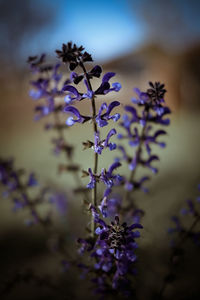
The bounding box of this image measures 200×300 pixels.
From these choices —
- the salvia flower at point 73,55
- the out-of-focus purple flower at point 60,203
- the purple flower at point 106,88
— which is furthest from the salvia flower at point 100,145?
the out-of-focus purple flower at point 60,203

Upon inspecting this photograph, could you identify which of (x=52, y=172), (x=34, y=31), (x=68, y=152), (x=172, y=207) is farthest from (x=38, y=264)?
(x=34, y=31)

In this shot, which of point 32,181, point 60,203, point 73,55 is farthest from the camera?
point 60,203

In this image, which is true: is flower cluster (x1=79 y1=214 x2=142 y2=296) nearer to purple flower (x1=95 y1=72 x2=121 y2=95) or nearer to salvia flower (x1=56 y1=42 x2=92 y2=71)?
purple flower (x1=95 y1=72 x2=121 y2=95)

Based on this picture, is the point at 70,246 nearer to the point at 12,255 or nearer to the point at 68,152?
the point at 12,255

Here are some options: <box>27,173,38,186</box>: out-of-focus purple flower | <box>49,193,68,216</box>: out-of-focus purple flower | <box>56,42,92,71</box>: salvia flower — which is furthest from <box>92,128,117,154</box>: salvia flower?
<box>49,193,68,216</box>: out-of-focus purple flower

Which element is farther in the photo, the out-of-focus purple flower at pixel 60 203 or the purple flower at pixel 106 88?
the out-of-focus purple flower at pixel 60 203

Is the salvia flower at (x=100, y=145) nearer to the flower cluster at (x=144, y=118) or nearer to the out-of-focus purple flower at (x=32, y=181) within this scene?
the flower cluster at (x=144, y=118)

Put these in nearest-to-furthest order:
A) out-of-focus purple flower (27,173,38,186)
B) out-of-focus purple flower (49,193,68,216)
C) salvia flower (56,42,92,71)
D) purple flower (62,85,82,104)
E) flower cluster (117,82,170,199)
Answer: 1. salvia flower (56,42,92,71)
2. purple flower (62,85,82,104)
3. flower cluster (117,82,170,199)
4. out-of-focus purple flower (27,173,38,186)
5. out-of-focus purple flower (49,193,68,216)

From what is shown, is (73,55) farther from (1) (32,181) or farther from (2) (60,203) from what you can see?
(2) (60,203)

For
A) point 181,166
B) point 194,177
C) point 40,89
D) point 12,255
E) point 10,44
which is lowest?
point 12,255

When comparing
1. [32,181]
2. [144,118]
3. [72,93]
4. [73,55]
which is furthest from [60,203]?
[73,55]

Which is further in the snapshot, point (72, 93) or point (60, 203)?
point (60, 203)
